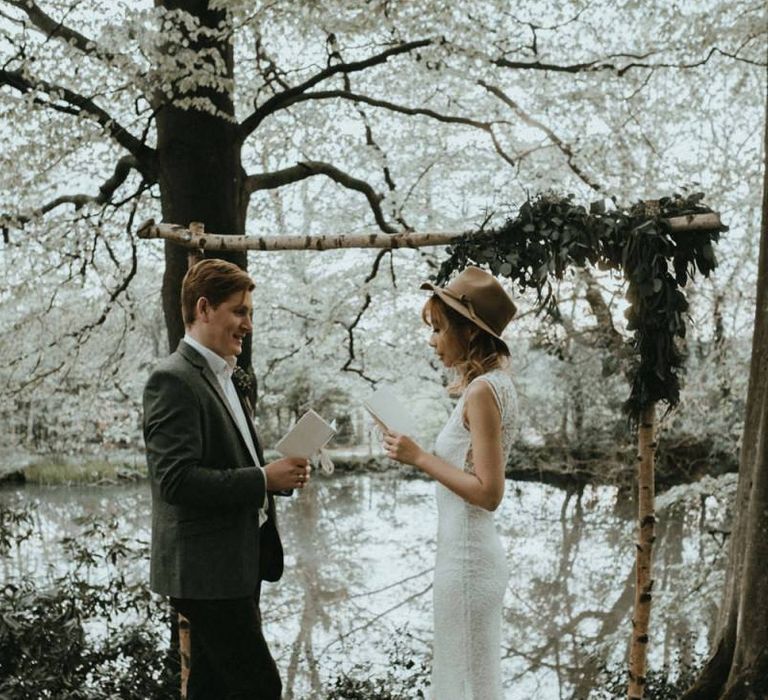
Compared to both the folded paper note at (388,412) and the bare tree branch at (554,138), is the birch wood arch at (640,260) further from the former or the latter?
the bare tree branch at (554,138)

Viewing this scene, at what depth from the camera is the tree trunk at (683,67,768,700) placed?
312 centimetres

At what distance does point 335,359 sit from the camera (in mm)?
12789

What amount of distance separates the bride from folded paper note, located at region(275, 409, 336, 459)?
211mm

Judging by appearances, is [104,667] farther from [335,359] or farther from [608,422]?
[608,422]

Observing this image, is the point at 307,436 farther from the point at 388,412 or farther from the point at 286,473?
the point at 388,412

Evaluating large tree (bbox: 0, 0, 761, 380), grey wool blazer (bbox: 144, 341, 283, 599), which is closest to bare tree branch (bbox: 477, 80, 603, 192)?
large tree (bbox: 0, 0, 761, 380)

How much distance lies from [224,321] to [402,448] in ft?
2.17

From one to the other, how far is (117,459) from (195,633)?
1265 cm

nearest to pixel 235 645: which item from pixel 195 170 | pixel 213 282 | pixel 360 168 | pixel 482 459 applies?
pixel 482 459

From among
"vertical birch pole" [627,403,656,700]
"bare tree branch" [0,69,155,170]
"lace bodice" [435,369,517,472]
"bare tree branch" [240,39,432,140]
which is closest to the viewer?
"lace bodice" [435,369,517,472]

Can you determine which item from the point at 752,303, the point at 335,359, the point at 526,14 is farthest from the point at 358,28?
the point at 335,359

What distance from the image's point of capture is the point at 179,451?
7.62ft

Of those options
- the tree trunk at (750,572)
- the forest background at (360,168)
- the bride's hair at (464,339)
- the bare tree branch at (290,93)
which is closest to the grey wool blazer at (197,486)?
the bride's hair at (464,339)

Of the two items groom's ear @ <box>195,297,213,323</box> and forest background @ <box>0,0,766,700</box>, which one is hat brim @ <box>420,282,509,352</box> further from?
forest background @ <box>0,0,766,700</box>
